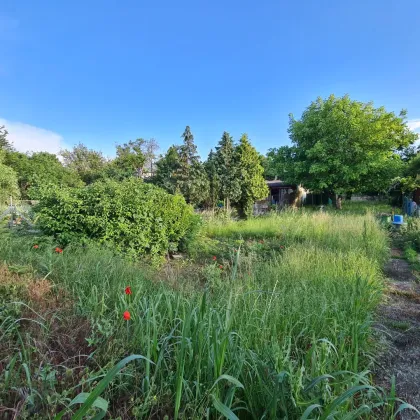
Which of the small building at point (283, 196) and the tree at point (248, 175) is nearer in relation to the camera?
the tree at point (248, 175)

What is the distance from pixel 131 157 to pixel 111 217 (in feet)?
85.8

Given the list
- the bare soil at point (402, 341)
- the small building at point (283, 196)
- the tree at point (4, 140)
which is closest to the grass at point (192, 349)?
the bare soil at point (402, 341)

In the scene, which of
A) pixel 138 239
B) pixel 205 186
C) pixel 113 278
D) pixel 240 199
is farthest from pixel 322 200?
pixel 113 278

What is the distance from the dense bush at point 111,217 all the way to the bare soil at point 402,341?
3533mm

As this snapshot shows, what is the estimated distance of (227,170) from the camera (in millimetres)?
16281

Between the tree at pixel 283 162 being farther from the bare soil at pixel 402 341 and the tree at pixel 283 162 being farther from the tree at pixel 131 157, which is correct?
the tree at pixel 131 157

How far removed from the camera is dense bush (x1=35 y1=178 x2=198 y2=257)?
4.45 m

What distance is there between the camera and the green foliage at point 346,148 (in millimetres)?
15047

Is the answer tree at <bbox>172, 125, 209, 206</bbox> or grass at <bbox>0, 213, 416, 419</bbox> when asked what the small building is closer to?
tree at <bbox>172, 125, 209, 206</bbox>

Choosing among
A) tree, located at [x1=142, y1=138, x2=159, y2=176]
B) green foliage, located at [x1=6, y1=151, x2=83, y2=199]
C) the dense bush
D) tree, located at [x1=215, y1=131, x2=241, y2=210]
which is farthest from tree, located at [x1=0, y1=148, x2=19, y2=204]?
tree, located at [x1=142, y1=138, x2=159, y2=176]

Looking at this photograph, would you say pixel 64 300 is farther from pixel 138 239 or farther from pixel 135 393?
pixel 138 239

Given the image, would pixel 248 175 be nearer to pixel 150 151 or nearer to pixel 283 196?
pixel 283 196

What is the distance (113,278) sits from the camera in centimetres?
245

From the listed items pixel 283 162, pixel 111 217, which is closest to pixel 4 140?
pixel 283 162
